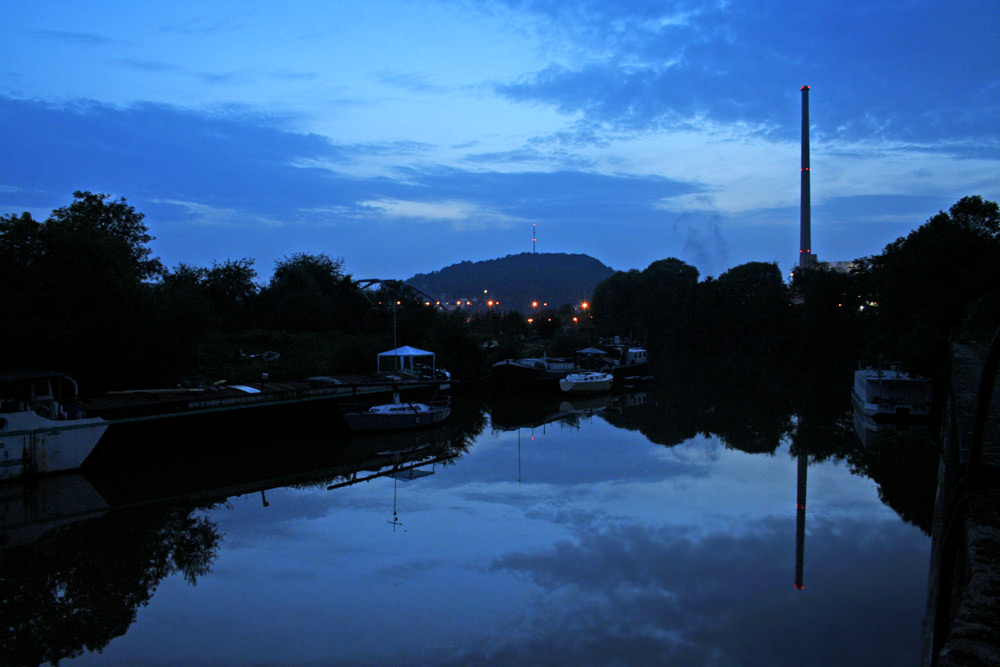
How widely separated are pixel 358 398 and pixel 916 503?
18044mm

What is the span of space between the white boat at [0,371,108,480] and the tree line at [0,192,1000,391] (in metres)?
3.66

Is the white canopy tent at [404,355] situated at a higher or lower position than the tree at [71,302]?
lower

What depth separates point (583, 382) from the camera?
37.4 m

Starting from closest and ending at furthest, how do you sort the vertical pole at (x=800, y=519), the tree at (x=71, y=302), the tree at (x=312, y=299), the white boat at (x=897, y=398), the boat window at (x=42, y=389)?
the vertical pole at (x=800, y=519), the boat window at (x=42, y=389), the tree at (x=71, y=302), the white boat at (x=897, y=398), the tree at (x=312, y=299)

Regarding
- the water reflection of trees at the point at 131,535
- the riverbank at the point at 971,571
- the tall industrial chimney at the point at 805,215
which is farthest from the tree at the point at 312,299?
the tall industrial chimney at the point at 805,215

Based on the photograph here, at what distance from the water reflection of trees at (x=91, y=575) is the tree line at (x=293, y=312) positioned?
10772 millimetres

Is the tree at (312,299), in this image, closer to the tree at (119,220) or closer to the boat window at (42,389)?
the tree at (119,220)

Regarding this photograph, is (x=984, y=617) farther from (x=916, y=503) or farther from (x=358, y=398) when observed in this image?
(x=358, y=398)

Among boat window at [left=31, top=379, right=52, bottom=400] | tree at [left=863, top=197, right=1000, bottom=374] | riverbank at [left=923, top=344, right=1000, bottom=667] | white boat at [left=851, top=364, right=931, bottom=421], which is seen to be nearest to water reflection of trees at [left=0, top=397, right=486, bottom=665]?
boat window at [left=31, top=379, right=52, bottom=400]

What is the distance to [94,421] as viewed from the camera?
18172 mm

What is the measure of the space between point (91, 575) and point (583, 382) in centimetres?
2841

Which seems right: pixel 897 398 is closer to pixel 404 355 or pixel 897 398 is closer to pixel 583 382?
pixel 583 382

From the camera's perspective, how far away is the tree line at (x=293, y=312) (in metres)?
22.6

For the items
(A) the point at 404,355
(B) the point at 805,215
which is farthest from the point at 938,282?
(B) the point at 805,215
